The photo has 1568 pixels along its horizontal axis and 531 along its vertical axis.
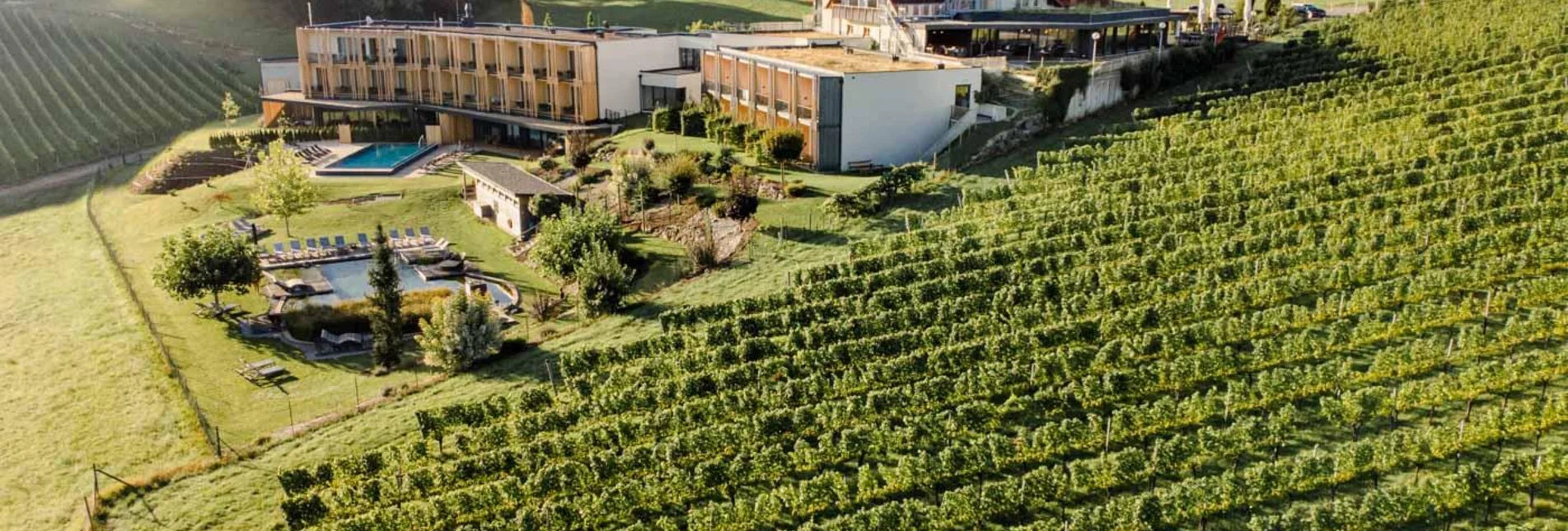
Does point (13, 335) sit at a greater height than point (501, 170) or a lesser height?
lesser

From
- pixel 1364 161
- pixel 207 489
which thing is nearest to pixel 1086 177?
pixel 1364 161

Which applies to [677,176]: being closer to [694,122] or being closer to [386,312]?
[694,122]

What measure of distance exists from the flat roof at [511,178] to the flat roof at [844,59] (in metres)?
13.8

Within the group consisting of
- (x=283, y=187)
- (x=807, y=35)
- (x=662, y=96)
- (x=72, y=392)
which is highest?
(x=807, y=35)

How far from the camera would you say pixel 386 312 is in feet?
131

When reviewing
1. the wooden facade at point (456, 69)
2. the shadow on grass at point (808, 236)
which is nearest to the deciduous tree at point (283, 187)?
the wooden facade at point (456, 69)

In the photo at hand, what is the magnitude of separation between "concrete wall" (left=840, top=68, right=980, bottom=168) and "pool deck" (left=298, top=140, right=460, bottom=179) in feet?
85.4

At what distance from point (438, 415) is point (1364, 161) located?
36819mm

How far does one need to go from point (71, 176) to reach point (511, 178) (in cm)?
3431

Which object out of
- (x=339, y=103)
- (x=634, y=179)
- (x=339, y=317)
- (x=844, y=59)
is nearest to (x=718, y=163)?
(x=634, y=179)

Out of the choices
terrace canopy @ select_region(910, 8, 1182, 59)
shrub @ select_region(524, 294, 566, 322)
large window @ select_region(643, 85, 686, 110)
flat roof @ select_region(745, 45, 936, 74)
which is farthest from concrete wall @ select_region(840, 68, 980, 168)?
shrub @ select_region(524, 294, 566, 322)

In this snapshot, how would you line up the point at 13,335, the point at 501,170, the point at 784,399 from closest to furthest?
the point at 784,399 → the point at 13,335 → the point at 501,170

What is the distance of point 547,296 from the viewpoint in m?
46.9

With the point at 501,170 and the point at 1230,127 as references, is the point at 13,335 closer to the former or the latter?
the point at 501,170
